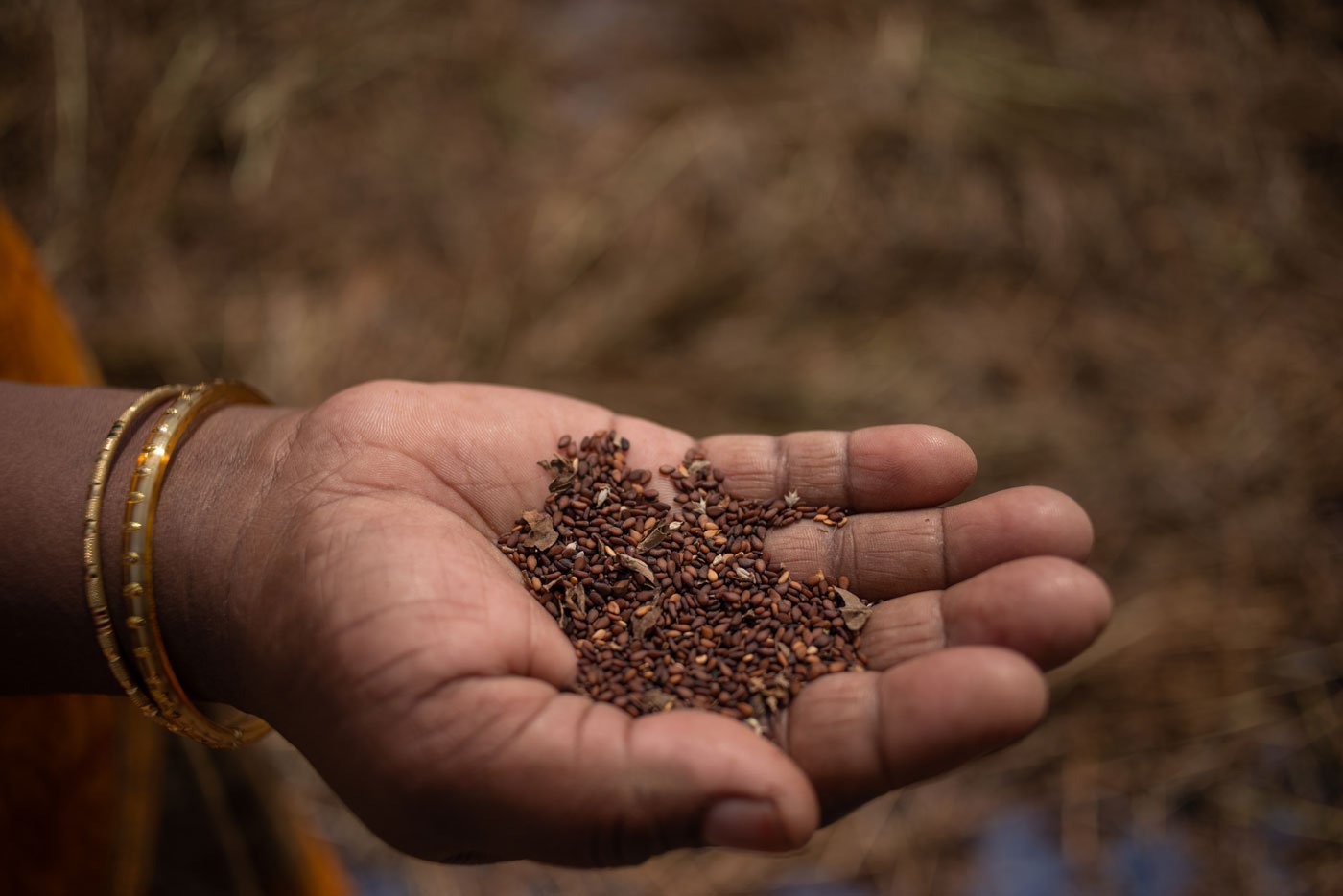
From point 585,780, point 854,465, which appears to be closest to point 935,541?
point 854,465

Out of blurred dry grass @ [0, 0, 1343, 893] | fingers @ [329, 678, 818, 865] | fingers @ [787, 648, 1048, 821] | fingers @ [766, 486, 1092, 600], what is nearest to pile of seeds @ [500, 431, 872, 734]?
fingers @ [766, 486, 1092, 600]

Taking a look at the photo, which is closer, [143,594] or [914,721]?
[914,721]

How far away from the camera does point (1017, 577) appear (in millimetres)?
1746

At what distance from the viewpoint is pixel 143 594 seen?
1.89 m

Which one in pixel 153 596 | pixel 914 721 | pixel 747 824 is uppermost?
pixel 153 596

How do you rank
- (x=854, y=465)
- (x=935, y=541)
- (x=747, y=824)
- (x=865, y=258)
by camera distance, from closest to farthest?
(x=747, y=824) < (x=935, y=541) < (x=854, y=465) < (x=865, y=258)

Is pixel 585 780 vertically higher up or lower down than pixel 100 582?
lower down

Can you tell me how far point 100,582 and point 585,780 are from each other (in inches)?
45.1

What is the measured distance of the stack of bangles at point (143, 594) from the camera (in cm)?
189

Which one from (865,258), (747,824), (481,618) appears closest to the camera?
(747,824)

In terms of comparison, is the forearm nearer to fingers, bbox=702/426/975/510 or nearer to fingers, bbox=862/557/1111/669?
fingers, bbox=702/426/975/510

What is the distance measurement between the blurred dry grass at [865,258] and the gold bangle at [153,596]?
1498 millimetres

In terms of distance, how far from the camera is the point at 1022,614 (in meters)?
1.71

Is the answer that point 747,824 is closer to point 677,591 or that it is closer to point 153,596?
point 677,591
